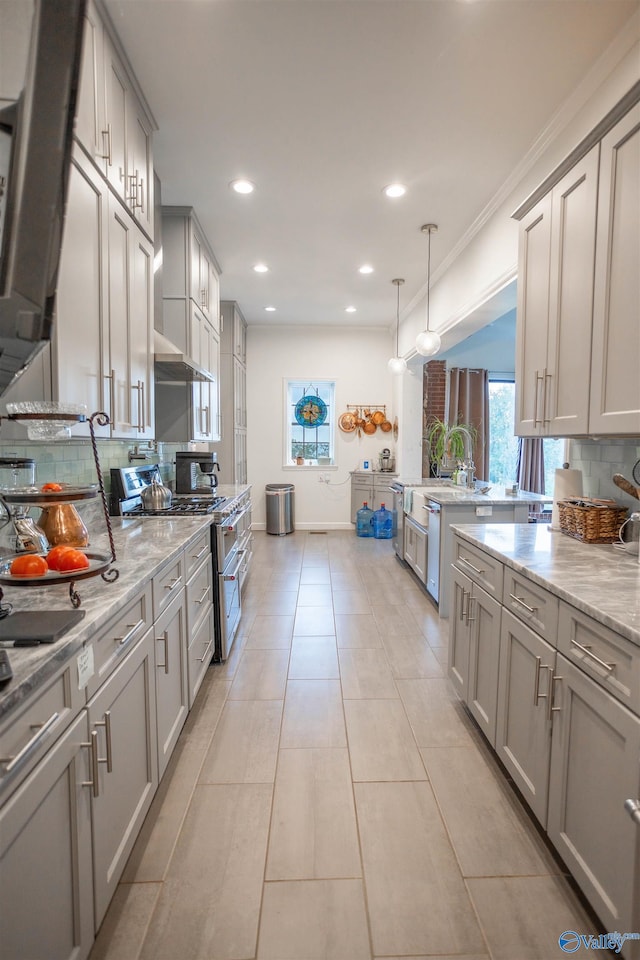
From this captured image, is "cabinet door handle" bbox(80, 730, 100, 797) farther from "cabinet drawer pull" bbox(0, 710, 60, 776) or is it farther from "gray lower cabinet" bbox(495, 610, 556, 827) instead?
"gray lower cabinet" bbox(495, 610, 556, 827)

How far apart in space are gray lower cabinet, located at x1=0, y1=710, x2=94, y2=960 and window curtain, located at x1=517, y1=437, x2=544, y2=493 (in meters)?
7.05

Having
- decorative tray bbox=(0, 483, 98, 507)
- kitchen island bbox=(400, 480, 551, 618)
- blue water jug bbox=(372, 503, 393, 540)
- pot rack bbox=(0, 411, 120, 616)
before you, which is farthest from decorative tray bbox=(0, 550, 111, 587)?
blue water jug bbox=(372, 503, 393, 540)

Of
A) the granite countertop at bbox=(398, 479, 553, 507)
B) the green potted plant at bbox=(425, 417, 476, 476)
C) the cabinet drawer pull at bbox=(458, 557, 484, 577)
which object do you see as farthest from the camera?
the green potted plant at bbox=(425, 417, 476, 476)

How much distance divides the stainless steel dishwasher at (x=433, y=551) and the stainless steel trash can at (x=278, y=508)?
284cm

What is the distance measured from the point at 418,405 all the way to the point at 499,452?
7.39 ft

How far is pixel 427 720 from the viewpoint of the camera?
2.15 metres

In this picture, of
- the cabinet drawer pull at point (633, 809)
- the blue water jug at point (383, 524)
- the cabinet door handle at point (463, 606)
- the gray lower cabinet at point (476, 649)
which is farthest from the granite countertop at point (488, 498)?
the cabinet drawer pull at point (633, 809)

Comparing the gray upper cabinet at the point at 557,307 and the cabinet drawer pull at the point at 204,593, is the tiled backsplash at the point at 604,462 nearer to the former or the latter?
the gray upper cabinet at the point at 557,307

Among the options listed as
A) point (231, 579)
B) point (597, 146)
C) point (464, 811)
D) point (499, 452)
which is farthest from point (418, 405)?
point (464, 811)

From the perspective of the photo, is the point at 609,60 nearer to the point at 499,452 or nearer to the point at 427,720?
the point at 427,720

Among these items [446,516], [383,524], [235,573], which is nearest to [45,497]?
[235,573]

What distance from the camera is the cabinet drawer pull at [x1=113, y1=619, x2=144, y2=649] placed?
1.24 meters

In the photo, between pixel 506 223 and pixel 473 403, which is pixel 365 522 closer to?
pixel 473 403

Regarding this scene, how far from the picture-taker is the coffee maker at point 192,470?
11.4 ft
